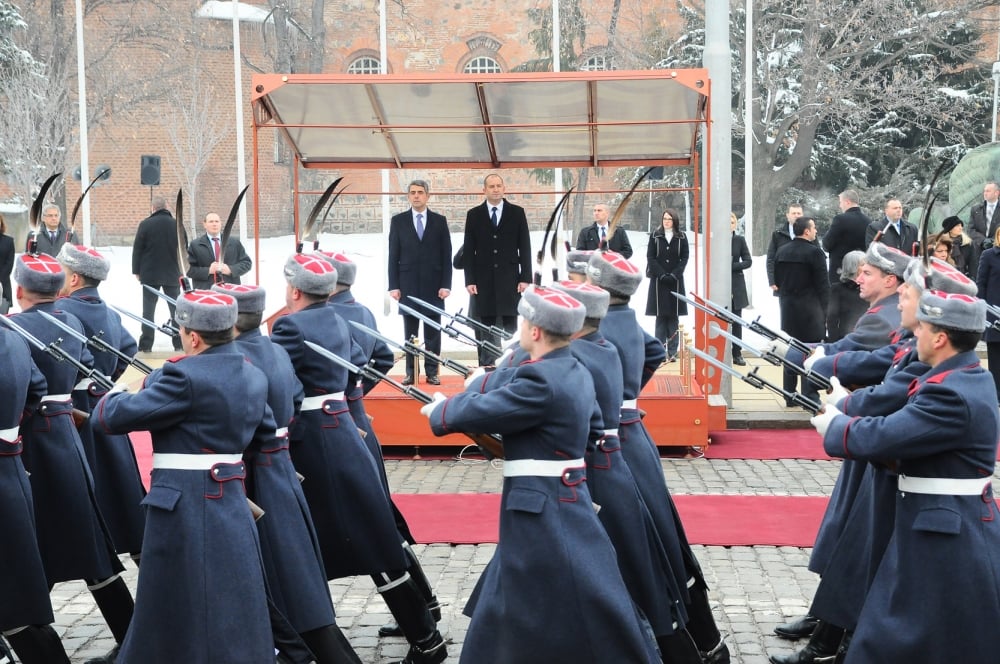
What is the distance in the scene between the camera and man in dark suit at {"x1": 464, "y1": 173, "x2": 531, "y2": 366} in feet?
38.2

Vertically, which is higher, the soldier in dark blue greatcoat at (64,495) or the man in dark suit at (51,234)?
the man in dark suit at (51,234)

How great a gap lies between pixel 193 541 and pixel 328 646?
2.79ft

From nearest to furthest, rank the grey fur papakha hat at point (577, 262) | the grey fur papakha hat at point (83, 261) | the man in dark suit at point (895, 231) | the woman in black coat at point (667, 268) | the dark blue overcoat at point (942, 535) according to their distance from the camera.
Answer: the dark blue overcoat at point (942, 535), the grey fur papakha hat at point (83, 261), the grey fur papakha hat at point (577, 262), the man in dark suit at point (895, 231), the woman in black coat at point (667, 268)

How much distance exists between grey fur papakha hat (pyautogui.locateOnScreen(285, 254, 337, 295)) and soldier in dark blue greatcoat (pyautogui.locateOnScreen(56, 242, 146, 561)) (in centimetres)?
103

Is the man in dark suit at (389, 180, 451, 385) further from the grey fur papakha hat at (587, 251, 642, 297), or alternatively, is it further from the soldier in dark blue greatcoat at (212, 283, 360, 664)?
the soldier in dark blue greatcoat at (212, 283, 360, 664)

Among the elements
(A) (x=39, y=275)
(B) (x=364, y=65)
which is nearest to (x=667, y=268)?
(A) (x=39, y=275)

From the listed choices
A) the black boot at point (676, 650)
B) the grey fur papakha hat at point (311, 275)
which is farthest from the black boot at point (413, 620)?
the grey fur papakha hat at point (311, 275)

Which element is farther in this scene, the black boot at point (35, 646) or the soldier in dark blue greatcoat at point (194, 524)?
the black boot at point (35, 646)

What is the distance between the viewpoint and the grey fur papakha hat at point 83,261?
6.57 m

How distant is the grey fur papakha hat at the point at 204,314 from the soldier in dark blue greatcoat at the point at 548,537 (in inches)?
34.6

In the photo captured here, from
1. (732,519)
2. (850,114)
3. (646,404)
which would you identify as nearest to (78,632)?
(732,519)

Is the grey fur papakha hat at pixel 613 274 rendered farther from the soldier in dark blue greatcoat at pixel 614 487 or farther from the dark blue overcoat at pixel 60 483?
the dark blue overcoat at pixel 60 483

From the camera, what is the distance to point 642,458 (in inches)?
225

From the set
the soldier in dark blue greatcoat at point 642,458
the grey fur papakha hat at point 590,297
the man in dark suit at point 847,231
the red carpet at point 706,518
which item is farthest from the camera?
the man in dark suit at point 847,231
